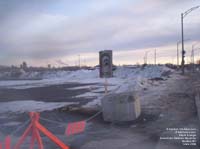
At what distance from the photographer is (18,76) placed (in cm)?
8212

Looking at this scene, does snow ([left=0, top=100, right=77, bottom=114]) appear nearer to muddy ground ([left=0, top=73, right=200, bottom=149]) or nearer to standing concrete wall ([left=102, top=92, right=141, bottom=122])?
muddy ground ([left=0, top=73, right=200, bottom=149])

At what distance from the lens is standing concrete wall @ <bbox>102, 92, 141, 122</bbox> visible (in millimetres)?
10883

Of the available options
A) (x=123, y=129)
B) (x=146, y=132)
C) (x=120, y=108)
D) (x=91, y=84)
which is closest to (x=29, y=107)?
(x=120, y=108)

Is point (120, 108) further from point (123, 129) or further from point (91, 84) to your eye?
point (91, 84)

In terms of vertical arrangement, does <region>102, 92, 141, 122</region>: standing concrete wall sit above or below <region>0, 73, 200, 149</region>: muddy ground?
above

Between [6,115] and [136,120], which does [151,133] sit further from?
[6,115]

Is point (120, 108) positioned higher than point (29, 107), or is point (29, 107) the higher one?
point (120, 108)

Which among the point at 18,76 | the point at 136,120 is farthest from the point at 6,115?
the point at 18,76

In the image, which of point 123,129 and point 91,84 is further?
point 91,84

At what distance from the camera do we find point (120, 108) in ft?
35.7

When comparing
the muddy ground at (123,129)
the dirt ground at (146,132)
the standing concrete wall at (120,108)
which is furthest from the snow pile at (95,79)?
the standing concrete wall at (120,108)

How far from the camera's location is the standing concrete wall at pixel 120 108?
10.9m

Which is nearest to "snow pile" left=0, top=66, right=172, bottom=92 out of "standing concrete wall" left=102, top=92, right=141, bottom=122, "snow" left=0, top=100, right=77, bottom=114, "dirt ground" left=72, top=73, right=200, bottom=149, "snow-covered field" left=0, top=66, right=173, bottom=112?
"snow-covered field" left=0, top=66, right=173, bottom=112

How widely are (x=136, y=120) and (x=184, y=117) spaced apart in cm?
163
